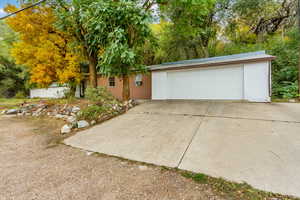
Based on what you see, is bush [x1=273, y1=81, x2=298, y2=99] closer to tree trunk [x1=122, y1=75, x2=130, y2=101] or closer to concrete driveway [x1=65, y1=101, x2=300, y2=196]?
concrete driveway [x1=65, y1=101, x2=300, y2=196]

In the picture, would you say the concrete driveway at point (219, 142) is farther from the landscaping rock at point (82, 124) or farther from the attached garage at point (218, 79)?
the attached garage at point (218, 79)

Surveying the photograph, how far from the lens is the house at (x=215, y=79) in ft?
19.7

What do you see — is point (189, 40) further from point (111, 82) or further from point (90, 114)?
point (90, 114)

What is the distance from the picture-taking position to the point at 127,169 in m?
2.34

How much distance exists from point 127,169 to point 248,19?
14.7 meters

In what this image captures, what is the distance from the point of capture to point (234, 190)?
1.76 metres

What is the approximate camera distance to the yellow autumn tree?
7537mm

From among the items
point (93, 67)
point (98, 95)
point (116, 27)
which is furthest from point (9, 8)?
point (98, 95)

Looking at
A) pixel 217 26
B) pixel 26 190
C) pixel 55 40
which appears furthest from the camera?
pixel 217 26

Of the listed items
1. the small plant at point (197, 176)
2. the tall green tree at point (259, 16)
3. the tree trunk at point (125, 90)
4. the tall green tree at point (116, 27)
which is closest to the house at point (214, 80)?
the tree trunk at point (125, 90)

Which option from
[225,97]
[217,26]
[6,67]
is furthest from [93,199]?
[6,67]

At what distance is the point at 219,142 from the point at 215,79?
4.80 m

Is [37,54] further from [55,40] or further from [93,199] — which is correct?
[93,199]

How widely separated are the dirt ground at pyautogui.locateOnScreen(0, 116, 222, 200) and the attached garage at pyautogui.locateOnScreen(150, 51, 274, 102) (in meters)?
5.92
